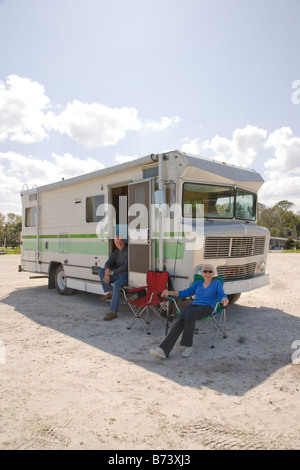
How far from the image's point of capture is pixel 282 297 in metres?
8.26

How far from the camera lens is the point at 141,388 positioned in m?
3.51

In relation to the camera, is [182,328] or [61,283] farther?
[61,283]

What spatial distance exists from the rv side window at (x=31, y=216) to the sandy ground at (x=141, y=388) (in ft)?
13.8

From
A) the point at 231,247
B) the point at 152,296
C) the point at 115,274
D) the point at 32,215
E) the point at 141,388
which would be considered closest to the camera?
the point at 141,388

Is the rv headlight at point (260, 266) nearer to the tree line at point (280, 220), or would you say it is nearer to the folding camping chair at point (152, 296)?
the folding camping chair at point (152, 296)

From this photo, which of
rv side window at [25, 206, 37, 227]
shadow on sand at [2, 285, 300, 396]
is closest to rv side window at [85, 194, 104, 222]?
shadow on sand at [2, 285, 300, 396]

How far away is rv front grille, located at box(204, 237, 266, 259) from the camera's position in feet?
18.3

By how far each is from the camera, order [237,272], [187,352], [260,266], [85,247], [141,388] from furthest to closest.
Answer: [85,247] < [260,266] < [237,272] < [187,352] < [141,388]

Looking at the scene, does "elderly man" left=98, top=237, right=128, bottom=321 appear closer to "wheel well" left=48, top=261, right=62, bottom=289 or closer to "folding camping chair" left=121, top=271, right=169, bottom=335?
"folding camping chair" left=121, top=271, right=169, bottom=335

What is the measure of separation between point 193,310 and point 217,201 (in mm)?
2435

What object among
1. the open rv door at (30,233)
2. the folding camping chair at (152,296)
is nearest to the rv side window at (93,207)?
the folding camping chair at (152,296)

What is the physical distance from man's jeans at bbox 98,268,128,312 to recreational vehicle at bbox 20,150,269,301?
17 cm

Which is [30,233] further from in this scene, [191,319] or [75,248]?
[191,319]

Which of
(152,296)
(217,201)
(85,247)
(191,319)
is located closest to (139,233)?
(152,296)
